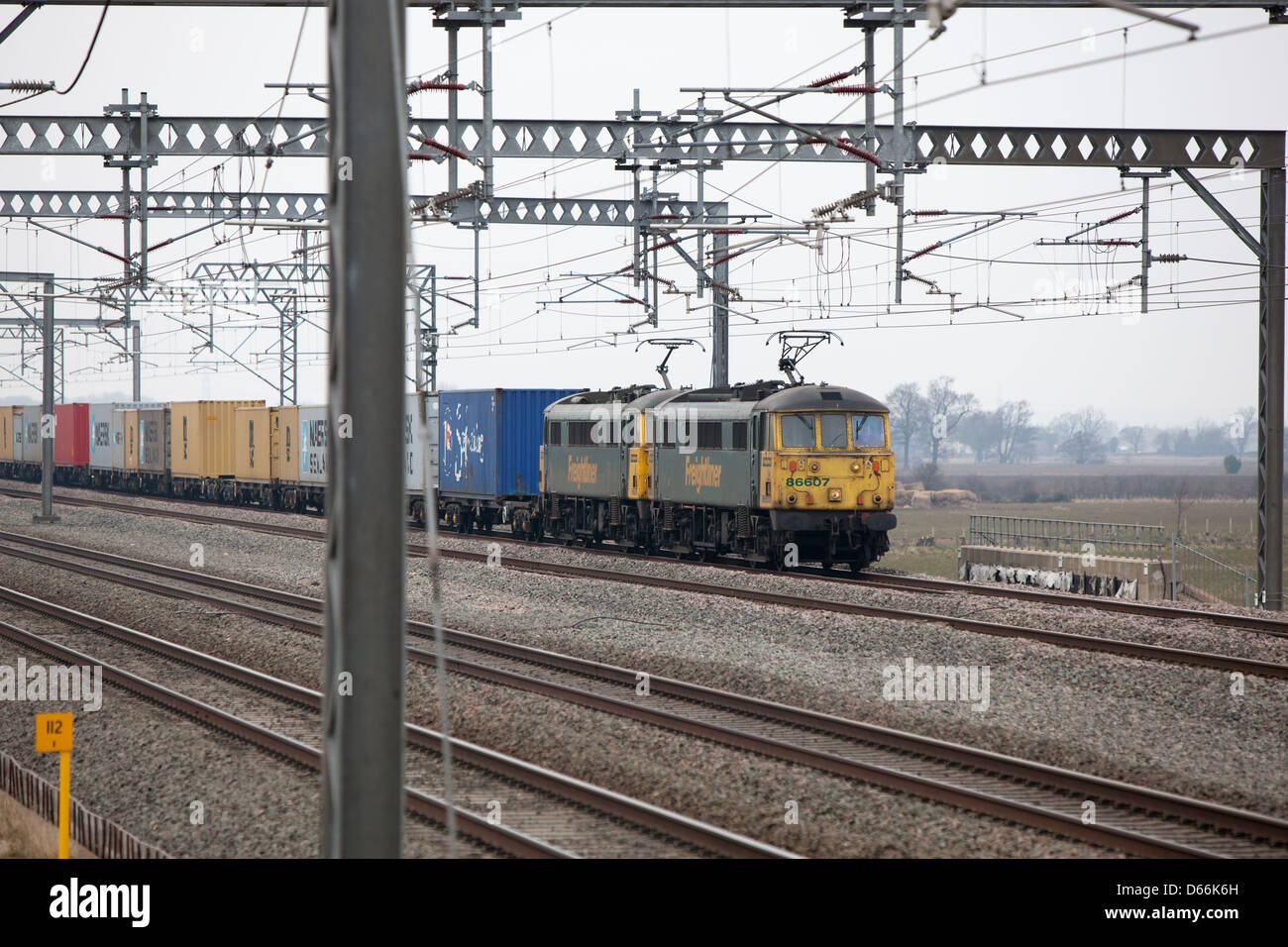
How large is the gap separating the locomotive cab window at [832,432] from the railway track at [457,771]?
1177 centimetres

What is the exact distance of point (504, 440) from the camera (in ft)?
109

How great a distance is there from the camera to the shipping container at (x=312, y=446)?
41.2 m

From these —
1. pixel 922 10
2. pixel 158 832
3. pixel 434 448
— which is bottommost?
pixel 158 832

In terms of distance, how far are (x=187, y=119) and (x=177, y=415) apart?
1155 inches

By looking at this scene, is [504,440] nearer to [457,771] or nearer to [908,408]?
[457,771]

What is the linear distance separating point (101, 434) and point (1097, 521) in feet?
179

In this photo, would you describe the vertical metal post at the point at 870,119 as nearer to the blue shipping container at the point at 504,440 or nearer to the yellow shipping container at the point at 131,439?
the blue shipping container at the point at 504,440

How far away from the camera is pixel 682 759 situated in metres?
11.9

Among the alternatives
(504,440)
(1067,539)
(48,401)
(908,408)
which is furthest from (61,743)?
(908,408)

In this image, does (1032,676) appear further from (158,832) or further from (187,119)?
(187,119)

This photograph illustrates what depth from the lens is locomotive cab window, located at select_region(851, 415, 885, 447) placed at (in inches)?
957

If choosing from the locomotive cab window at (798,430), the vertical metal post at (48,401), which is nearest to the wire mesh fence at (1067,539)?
the locomotive cab window at (798,430)

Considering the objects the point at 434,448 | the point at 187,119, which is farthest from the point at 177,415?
the point at 187,119
